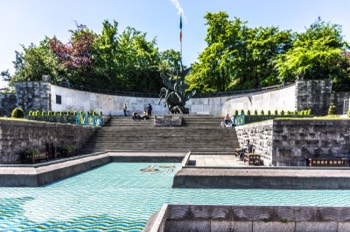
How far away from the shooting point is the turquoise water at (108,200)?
495 centimetres

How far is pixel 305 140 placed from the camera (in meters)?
11.7

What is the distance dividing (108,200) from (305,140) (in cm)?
969

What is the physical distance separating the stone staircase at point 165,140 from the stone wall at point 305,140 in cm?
502

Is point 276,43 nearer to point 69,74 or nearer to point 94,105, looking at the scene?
point 94,105

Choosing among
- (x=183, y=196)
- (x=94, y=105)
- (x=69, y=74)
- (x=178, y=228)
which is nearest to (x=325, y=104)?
(x=183, y=196)

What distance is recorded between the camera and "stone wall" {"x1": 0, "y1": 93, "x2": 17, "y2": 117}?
83.3 ft

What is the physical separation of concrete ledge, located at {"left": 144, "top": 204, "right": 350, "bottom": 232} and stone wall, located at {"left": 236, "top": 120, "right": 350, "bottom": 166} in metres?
7.31

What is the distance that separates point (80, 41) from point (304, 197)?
112ft

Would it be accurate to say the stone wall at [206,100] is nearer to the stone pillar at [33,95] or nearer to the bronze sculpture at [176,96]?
the stone pillar at [33,95]

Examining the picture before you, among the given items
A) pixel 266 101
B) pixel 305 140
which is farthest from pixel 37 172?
pixel 266 101

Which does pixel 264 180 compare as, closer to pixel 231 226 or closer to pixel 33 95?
pixel 231 226

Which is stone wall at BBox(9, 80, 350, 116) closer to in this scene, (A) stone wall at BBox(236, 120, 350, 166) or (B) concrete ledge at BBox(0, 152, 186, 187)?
(A) stone wall at BBox(236, 120, 350, 166)

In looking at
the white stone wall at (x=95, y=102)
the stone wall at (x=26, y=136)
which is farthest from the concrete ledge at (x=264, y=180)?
the white stone wall at (x=95, y=102)

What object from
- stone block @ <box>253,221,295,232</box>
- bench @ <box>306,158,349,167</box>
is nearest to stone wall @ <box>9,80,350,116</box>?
bench @ <box>306,158,349,167</box>
